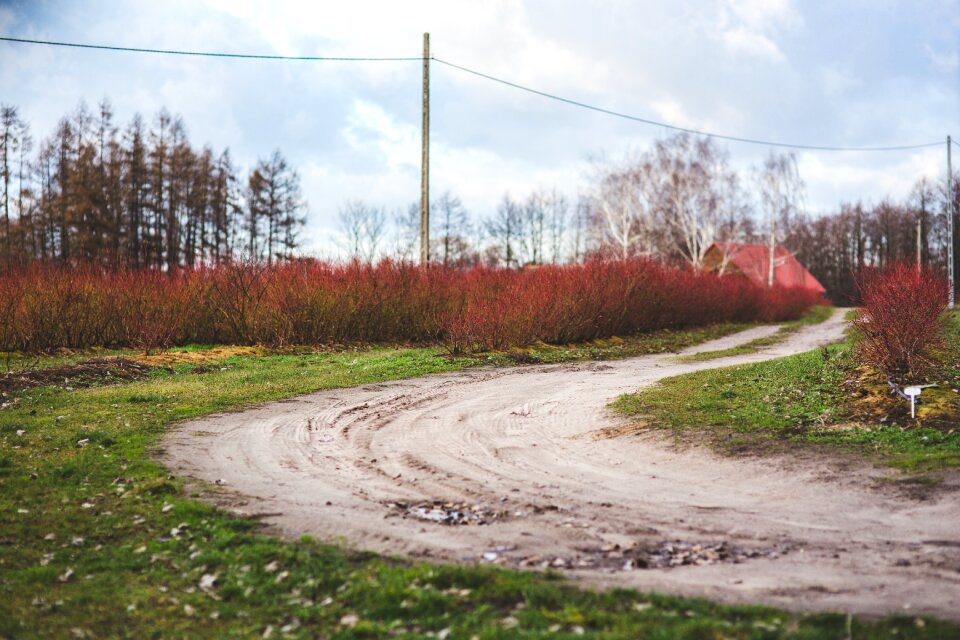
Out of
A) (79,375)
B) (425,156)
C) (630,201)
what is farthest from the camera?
(630,201)

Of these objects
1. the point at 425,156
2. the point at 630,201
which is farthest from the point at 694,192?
the point at 425,156

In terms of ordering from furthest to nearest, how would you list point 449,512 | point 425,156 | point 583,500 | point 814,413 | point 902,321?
point 425,156
point 902,321
point 814,413
point 583,500
point 449,512

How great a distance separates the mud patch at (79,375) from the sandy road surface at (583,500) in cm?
415

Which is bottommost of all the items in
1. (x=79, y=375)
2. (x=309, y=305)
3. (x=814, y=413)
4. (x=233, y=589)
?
(x=233, y=589)

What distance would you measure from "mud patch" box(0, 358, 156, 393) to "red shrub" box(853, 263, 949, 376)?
12.0 meters

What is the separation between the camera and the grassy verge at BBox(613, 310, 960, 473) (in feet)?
25.0

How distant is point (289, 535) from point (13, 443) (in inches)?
171

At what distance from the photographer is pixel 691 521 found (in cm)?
559

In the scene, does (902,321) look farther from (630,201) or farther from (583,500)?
(630,201)

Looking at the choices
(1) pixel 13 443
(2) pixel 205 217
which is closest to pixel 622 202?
(2) pixel 205 217

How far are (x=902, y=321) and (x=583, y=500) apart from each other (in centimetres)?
688

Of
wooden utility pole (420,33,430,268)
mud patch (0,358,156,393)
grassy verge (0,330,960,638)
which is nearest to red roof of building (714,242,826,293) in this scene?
wooden utility pole (420,33,430,268)

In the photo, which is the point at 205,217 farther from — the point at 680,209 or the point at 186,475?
the point at 186,475

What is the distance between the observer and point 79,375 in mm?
12961
